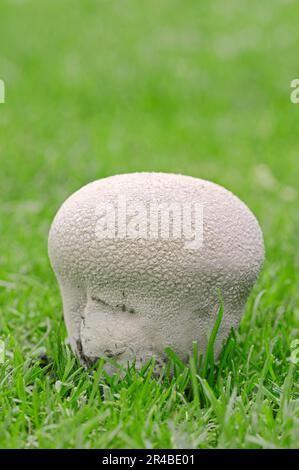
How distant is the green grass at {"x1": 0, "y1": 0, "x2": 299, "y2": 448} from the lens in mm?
A: 1721

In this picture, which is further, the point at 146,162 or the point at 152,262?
the point at 146,162

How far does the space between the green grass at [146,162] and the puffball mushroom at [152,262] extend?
0.27 ft

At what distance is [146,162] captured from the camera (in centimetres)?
450

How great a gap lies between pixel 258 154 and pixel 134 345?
3.18 m

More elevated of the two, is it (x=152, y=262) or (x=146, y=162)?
(x=146, y=162)

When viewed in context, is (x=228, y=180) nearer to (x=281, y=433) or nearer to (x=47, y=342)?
(x=47, y=342)

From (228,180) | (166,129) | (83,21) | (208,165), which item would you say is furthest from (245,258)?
(83,21)

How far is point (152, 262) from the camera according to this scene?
1.85 m

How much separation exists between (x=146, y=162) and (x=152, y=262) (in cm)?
271

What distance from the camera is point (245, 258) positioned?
1930 mm

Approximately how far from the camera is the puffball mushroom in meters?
1.86

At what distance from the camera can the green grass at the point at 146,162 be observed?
5.65 feet

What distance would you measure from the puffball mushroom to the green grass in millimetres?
82

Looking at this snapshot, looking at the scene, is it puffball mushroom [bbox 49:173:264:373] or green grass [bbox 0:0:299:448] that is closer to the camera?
green grass [bbox 0:0:299:448]
